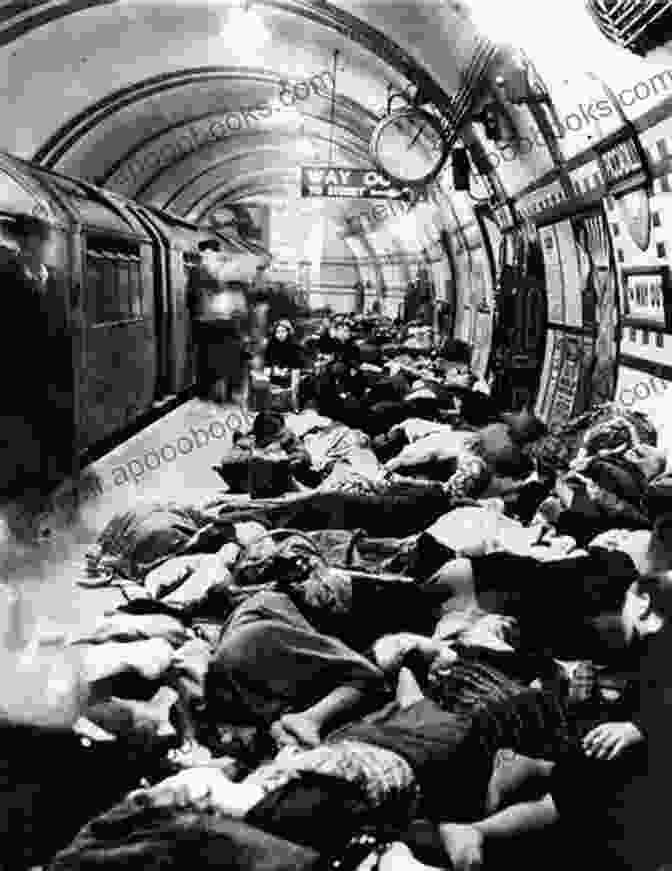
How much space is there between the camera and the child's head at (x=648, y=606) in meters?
4.36

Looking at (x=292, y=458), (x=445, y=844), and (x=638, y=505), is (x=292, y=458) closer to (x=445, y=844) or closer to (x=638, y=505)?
(x=638, y=505)

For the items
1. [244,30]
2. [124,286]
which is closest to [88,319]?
[124,286]

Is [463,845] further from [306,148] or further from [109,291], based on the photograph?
[306,148]

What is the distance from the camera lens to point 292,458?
337 inches

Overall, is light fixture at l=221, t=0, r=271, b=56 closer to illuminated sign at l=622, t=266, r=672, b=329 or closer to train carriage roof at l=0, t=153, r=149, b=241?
train carriage roof at l=0, t=153, r=149, b=241

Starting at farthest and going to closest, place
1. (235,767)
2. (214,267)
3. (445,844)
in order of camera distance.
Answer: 1. (214,267)
2. (235,767)
3. (445,844)

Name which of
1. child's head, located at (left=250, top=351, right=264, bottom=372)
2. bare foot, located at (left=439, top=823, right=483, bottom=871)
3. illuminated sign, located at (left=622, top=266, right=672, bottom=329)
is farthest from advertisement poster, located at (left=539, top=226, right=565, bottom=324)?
child's head, located at (left=250, top=351, right=264, bottom=372)

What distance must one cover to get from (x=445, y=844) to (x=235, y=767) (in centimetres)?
90

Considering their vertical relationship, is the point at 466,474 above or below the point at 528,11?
below

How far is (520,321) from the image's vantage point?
11250mm

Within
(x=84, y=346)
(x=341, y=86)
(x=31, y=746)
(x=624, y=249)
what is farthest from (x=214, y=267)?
(x=31, y=746)

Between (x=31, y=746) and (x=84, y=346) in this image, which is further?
(x=84, y=346)

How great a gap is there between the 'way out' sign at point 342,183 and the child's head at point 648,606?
31.4ft

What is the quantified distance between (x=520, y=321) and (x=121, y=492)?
5670mm
